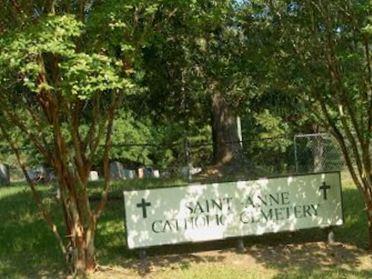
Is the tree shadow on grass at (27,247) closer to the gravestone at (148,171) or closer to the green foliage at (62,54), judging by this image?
the green foliage at (62,54)

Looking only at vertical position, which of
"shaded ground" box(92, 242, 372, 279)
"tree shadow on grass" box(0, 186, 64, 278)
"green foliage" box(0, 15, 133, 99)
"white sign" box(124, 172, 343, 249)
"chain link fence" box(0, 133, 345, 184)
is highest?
"green foliage" box(0, 15, 133, 99)

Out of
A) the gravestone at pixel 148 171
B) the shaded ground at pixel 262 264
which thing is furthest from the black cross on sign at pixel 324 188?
the gravestone at pixel 148 171

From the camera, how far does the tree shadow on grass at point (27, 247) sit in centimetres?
854

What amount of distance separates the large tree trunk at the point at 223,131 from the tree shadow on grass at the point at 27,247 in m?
4.89

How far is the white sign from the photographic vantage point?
8.45 metres

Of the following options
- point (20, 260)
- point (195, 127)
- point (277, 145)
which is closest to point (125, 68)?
point (20, 260)

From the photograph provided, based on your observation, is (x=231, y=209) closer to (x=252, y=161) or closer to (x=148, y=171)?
(x=252, y=161)

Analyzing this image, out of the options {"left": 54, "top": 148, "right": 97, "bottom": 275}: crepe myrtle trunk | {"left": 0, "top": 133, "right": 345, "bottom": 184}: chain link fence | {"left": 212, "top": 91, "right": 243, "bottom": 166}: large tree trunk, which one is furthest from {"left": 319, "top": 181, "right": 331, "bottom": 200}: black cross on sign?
{"left": 212, "top": 91, "right": 243, "bottom": 166}: large tree trunk

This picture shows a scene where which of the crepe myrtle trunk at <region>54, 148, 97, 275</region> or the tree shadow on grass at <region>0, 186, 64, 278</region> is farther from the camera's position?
the tree shadow on grass at <region>0, 186, 64, 278</region>

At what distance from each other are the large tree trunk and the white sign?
6769 mm

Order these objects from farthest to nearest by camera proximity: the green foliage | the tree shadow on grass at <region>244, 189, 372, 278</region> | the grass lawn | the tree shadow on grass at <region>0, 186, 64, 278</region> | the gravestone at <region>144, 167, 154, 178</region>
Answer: the gravestone at <region>144, 167, 154, 178</region> → the tree shadow on grass at <region>0, 186, 64, 278</region> → the grass lawn → the tree shadow on grass at <region>244, 189, 372, 278</region> → the green foliage

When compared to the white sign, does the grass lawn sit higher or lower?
lower

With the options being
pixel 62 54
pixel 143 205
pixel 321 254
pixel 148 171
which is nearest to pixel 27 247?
pixel 143 205

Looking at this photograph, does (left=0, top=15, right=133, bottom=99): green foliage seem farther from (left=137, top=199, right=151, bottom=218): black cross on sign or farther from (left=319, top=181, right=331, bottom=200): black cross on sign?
(left=319, top=181, right=331, bottom=200): black cross on sign
